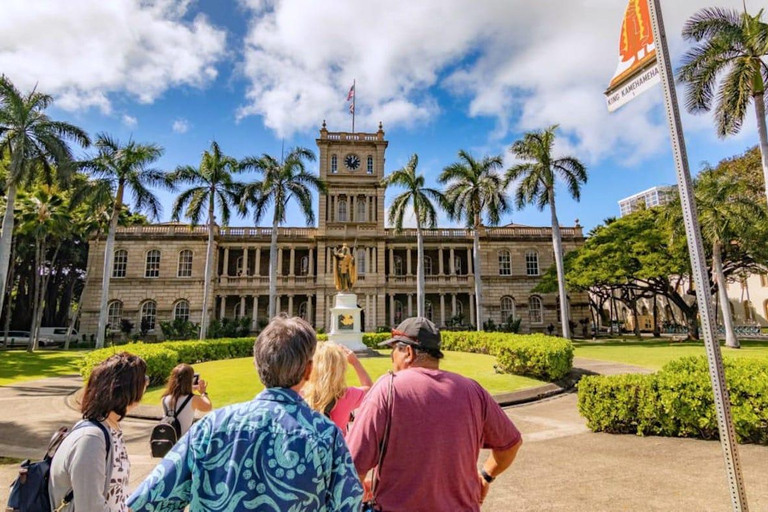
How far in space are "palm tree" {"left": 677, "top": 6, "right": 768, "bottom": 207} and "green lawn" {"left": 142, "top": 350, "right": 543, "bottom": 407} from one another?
11.5 metres

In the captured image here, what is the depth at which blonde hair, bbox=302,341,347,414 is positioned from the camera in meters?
2.91

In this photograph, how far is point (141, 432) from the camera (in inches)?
324

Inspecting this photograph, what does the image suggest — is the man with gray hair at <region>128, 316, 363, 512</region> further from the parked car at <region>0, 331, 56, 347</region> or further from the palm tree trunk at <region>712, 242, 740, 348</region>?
the parked car at <region>0, 331, 56, 347</region>

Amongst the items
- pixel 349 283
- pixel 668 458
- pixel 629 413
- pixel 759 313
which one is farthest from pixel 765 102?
pixel 759 313

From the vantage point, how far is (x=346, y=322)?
18.2m

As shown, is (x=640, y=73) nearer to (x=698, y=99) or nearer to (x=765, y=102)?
A: (x=698, y=99)

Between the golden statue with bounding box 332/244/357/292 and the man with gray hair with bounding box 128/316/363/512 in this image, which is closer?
the man with gray hair with bounding box 128/316/363/512

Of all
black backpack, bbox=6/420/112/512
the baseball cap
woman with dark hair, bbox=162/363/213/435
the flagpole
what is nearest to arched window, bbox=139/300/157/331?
woman with dark hair, bbox=162/363/213/435

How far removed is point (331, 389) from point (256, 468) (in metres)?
1.42

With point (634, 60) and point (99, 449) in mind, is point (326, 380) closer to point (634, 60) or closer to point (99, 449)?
point (99, 449)

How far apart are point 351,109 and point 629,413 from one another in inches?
1383

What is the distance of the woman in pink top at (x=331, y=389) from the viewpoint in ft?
9.57

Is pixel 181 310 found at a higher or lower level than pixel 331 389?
higher

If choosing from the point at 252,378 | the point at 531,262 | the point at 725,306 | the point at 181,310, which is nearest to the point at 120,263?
the point at 181,310
